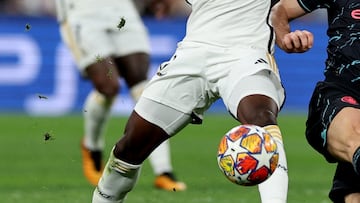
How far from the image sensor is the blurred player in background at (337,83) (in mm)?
6801

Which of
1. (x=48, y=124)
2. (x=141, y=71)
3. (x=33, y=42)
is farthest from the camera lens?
(x=33, y=42)

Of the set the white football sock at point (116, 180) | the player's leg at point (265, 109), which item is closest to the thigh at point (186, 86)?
the player's leg at point (265, 109)

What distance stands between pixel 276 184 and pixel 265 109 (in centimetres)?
47

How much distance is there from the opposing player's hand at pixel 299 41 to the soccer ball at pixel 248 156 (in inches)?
27.0

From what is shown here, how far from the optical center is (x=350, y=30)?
7.12 meters

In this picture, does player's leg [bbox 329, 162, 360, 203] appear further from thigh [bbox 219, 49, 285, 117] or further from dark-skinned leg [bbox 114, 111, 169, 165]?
dark-skinned leg [bbox 114, 111, 169, 165]

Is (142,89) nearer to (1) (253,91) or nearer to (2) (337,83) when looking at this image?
(2) (337,83)

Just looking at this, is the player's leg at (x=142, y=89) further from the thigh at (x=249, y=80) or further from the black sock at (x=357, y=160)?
the black sock at (x=357, y=160)

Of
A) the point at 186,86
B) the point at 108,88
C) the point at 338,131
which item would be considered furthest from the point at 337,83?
the point at 108,88

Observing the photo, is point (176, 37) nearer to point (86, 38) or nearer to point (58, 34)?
point (58, 34)

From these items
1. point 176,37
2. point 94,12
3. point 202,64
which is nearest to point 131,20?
point 94,12

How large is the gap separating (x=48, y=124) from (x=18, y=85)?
200 cm

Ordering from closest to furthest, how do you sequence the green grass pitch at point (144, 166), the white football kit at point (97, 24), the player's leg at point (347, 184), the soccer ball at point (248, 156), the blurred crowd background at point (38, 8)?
the soccer ball at point (248, 156) → the player's leg at point (347, 184) → the green grass pitch at point (144, 166) → the white football kit at point (97, 24) → the blurred crowd background at point (38, 8)

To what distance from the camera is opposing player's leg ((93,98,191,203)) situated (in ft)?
23.2
